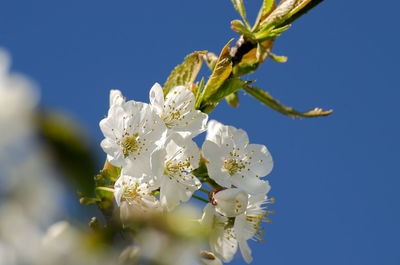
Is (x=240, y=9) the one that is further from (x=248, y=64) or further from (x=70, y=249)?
(x=70, y=249)

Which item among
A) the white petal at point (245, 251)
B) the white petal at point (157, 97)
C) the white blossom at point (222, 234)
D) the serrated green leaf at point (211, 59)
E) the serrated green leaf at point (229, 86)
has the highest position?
the serrated green leaf at point (211, 59)

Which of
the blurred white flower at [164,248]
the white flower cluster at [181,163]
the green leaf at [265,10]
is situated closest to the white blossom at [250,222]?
the white flower cluster at [181,163]

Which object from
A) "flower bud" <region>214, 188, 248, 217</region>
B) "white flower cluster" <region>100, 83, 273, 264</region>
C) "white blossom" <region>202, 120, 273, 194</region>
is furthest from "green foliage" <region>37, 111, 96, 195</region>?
"white blossom" <region>202, 120, 273, 194</region>

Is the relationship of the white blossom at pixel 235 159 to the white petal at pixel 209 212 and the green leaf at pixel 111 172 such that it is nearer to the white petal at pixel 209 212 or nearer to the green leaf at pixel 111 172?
the white petal at pixel 209 212

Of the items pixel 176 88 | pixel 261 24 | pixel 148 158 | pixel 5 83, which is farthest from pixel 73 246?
pixel 261 24

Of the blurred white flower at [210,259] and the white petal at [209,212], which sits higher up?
the white petal at [209,212]

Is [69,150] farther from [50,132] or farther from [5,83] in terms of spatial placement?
[5,83]

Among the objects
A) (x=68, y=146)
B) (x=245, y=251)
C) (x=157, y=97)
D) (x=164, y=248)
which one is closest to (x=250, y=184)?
(x=245, y=251)
